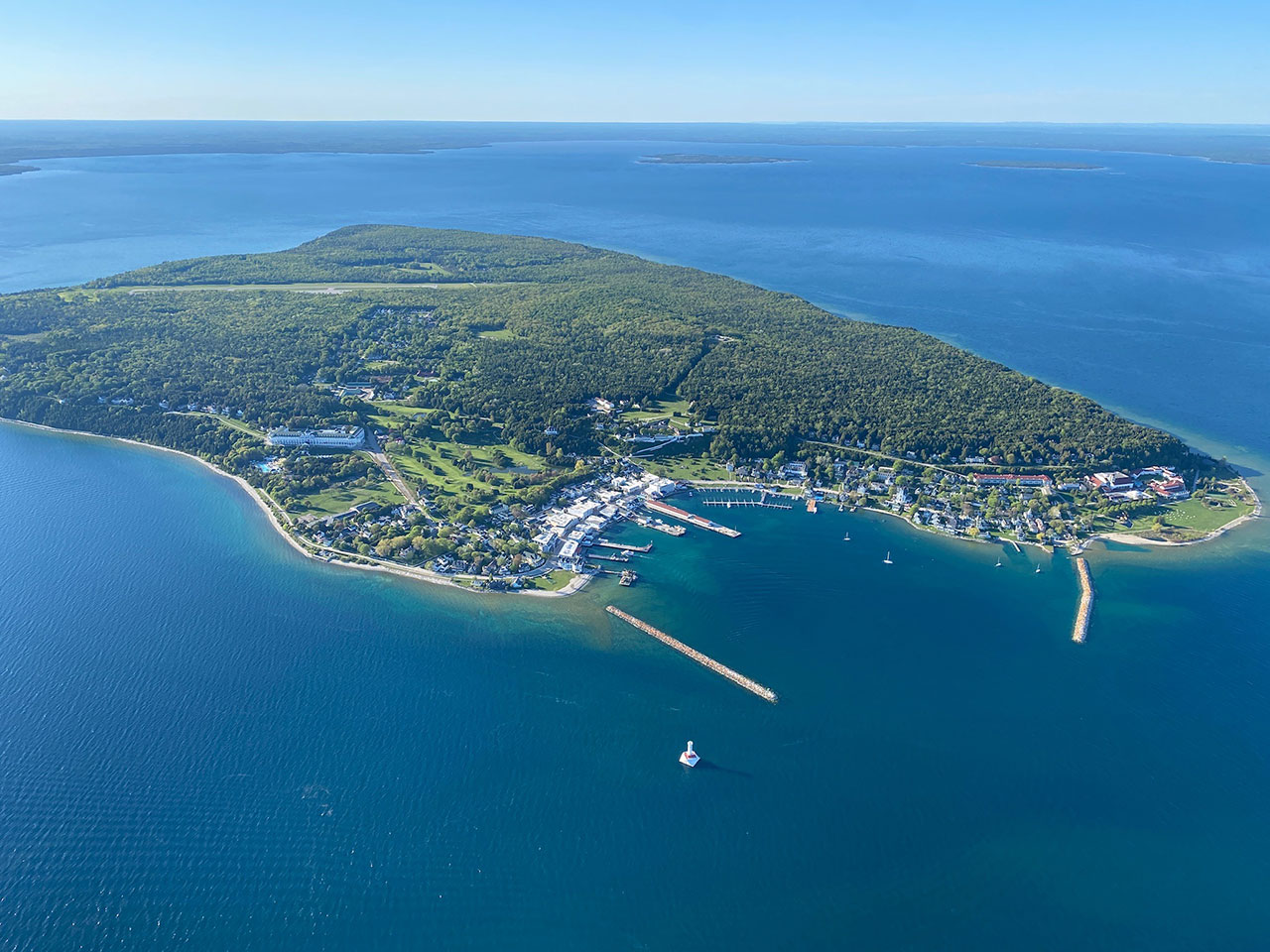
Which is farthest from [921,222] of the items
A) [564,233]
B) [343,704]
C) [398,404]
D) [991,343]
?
[343,704]

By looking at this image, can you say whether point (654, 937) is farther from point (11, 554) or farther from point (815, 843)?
point (11, 554)

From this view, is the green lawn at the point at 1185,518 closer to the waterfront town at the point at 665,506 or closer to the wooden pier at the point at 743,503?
the waterfront town at the point at 665,506

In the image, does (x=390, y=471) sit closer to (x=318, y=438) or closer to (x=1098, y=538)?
(x=318, y=438)

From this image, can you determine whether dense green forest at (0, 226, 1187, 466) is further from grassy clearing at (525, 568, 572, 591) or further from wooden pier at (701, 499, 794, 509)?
grassy clearing at (525, 568, 572, 591)

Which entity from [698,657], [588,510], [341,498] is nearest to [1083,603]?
[698,657]

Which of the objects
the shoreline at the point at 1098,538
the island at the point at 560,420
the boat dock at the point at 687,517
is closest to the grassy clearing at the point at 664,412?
the island at the point at 560,420
